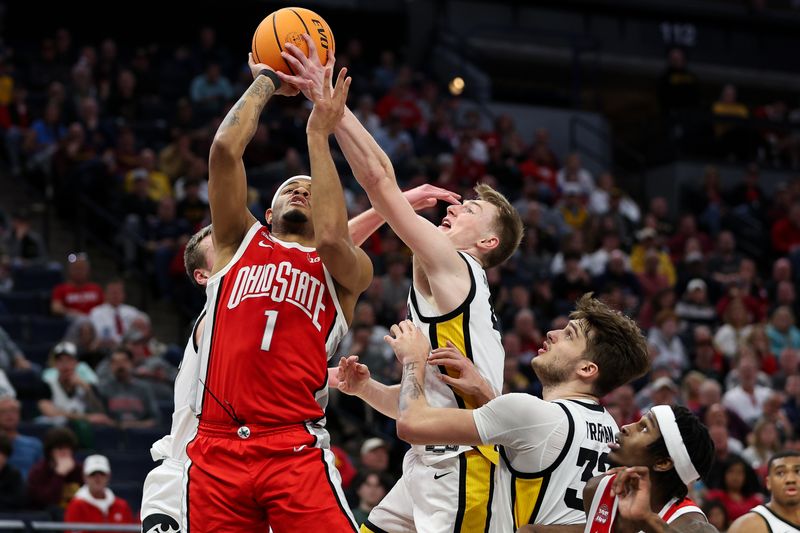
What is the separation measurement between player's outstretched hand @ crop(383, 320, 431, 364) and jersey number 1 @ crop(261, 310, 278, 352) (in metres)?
0.49

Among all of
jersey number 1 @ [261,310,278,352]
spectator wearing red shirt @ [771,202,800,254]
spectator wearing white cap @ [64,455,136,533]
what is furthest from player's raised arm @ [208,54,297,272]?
spectator wearing red shirt @ [771,202,800,254]

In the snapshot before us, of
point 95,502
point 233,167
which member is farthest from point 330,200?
point 95,502

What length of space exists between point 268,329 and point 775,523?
10.4 ft

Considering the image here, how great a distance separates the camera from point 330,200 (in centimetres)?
571

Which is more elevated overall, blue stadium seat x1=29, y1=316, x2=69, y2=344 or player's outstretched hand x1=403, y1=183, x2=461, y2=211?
player's outstretched hand x1=403, y1=183, x2=461, y2=211

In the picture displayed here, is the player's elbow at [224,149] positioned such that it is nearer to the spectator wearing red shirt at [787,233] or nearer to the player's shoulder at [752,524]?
the player's shoulder at [752,524]

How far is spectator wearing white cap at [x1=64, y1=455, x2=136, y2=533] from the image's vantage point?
10.4 m

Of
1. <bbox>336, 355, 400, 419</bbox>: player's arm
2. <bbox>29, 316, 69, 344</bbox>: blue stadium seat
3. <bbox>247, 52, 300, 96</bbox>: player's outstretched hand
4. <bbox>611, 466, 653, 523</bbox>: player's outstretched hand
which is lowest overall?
<bbox>611, 466, 653, 523</bbox>: player's outstretched hand

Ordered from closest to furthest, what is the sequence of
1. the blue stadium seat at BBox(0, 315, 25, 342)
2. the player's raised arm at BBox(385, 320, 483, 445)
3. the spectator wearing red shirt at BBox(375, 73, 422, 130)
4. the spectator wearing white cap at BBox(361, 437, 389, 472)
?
the player's raised arm at BBox(385, 320, 483, 445) → the spectator wearing white cap at BBox(361, 437, 389, 472) → the blue stadium seat at BBox(0, 315, 25, 342) → the spectator wearing red shirt at BBox(375, 73, 422, 130)

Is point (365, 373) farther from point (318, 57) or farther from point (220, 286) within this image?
point (318, 57)

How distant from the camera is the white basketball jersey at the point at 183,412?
6.54 m

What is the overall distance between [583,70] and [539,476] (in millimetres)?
20759

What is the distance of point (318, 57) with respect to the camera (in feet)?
19.6

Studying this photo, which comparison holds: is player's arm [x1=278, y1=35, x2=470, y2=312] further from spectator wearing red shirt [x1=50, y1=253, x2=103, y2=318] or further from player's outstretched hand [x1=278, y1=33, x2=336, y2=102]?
spectator wearing red shirt [x1=50, y1=253, x2=103, y2=318]
